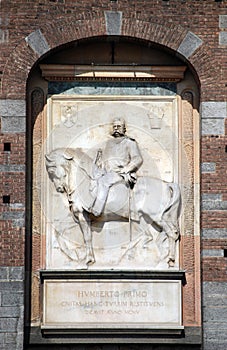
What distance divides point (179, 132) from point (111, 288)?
2.54 m

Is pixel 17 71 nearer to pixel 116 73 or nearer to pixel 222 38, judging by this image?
pixel 116 73

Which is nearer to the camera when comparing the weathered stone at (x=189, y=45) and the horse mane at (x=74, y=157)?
the weathered stone at (x=189, y=45)

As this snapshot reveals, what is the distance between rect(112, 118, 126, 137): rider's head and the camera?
15.0 meters

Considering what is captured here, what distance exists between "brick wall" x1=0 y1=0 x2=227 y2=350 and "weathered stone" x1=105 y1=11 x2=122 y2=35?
1 cm

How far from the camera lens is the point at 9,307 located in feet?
46.6

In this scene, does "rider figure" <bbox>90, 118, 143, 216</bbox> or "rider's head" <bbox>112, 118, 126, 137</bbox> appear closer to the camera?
"rider figure" <bbox>90, 118, 143, 216</bbox>

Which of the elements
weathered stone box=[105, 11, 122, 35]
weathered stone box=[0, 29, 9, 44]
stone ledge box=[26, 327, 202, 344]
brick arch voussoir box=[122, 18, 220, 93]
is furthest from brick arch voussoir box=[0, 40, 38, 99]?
stone ledge box=[26, 327, 202, 344]

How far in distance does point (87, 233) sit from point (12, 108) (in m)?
2.10

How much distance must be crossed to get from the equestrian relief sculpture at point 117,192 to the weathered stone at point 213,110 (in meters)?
1.13

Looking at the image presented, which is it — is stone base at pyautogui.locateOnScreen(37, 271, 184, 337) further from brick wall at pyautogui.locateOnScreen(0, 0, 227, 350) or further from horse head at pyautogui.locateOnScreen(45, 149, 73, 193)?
horse head at pyautogui.locateOnScreen(45, 149, 73, 193)

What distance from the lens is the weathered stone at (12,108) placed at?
47.7ft

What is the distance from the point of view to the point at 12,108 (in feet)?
47.7

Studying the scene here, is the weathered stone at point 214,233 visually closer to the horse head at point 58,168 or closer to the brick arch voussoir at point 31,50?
the horse head at point 58,168

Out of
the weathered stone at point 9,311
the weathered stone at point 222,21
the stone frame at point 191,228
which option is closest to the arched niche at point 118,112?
the stone frame at point 191,228
